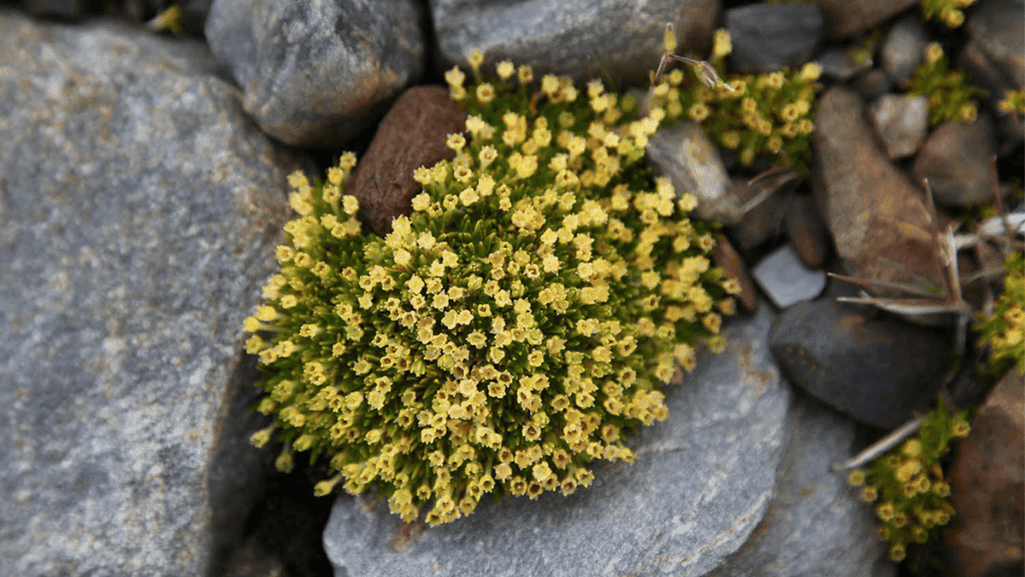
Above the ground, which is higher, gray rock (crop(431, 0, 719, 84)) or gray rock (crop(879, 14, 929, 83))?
gray rock (crop(879, 14, 929, 83))

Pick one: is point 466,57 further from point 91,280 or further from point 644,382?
point 91,280

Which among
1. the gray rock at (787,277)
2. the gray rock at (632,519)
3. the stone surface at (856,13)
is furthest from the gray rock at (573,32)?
the gray rock at (632,519)

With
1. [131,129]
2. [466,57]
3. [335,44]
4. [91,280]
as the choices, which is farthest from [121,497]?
[466,57]

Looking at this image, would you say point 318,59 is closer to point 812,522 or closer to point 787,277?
point 787,277

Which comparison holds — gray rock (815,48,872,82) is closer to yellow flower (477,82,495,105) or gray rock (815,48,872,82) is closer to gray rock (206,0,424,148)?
yellow flower (477,82,495,105)

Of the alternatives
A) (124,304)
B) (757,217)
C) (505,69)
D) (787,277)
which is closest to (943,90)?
(757,217)

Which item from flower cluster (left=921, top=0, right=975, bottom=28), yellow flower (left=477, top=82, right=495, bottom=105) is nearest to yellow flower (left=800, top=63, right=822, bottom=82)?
flower cluster (left=921, top=0, right=975, bottom=28)

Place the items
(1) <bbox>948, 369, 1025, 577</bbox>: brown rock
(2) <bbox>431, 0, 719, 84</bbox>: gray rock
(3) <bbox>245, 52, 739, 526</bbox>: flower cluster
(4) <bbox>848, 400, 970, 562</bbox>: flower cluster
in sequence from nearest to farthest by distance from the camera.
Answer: (3) <bbox>245, 52, 739, 526</bbox>: flower cluster < (1) <bbox>948, 369, 1025, 577</bbox>: brown rock < (4) <bbox>848, 400, 970, 562</bbox>: flower cluster < (2) <bbox>431, 0, 719, 84</bbox>: gray rock
